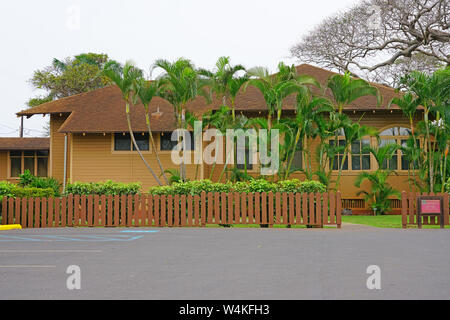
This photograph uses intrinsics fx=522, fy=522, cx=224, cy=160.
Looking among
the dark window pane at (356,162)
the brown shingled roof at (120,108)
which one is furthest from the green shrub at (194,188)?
the dark window pane at (356,162)

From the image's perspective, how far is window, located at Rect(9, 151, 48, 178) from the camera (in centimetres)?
3066

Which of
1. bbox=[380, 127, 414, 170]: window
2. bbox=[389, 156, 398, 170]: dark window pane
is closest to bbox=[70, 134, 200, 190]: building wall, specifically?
bbox=[380, 127, 414, 170]: window

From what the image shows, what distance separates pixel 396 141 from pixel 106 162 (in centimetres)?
1403

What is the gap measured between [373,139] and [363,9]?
13858mm

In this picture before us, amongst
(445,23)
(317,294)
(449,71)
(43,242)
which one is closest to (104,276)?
(317,294)

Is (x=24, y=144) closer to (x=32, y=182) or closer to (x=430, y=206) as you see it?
(x=32, y=182)

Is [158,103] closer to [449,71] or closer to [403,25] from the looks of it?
[449,71]

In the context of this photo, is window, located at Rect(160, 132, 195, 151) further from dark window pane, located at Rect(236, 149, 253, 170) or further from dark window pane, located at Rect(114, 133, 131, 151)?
dark window pane, located at Rect(236, 149, 253, 170)

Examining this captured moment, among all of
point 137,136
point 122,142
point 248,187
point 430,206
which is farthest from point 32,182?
point 430,206

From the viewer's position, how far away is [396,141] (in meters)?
24.7

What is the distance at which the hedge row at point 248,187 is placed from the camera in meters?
16.9

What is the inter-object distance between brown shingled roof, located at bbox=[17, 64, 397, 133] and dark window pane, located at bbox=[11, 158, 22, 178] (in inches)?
196

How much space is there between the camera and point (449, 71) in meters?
19.2

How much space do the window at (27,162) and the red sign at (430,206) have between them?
22.0 metres
